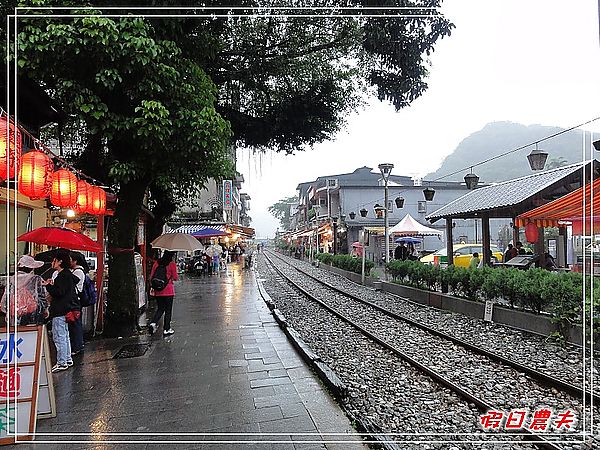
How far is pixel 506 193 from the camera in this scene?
1485 centimetres

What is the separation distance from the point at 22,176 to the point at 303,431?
413cm

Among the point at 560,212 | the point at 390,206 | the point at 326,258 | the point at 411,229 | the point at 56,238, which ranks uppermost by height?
the point at 390,206

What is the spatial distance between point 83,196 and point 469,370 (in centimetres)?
671

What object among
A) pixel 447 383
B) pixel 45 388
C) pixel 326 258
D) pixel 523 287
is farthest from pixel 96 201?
pixel 326 258

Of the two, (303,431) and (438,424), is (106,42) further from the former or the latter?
(438,424)

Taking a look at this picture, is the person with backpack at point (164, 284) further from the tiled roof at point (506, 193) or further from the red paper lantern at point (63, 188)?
the tiled roof at point (506, 193)

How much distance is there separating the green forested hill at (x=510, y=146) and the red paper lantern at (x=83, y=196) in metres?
6.46

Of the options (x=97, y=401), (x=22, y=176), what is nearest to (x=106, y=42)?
(x=22, y=176)

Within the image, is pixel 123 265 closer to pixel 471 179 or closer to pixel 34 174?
pixel 34 174

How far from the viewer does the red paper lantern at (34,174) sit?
17.1 feet

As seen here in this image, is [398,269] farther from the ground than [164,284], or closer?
closer

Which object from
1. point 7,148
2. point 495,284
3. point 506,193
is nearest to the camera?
point 7,148

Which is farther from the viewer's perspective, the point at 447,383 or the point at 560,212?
the point at 560,212

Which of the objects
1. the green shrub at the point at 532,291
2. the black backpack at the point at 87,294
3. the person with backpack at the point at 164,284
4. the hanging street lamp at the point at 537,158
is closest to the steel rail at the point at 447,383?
the green shrub at the point at 532,291
